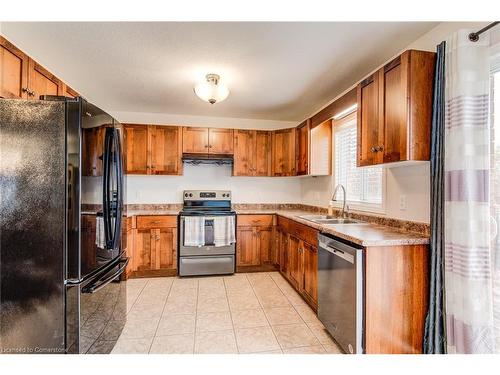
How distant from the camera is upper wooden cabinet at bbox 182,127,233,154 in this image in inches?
147

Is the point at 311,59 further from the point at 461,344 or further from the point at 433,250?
the point at 461,344

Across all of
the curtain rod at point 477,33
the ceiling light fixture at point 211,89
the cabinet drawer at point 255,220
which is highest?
the ceiling light fixture at point 211,89

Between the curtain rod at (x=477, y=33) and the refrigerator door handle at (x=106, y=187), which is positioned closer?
the curtain rod at (x=477, y=33)

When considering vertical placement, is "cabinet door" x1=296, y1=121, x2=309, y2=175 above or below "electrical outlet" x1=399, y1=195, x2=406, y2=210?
above

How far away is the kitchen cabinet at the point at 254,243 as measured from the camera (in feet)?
11.9

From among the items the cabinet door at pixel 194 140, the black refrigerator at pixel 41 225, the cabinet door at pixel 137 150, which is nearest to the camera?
the black refrigerator at pixel 41 225

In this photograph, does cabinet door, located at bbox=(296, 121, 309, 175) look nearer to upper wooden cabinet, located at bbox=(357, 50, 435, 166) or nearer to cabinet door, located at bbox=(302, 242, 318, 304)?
cabinet door, located at bbox=(302, 242, 318, 304)

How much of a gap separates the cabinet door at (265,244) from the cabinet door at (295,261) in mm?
609

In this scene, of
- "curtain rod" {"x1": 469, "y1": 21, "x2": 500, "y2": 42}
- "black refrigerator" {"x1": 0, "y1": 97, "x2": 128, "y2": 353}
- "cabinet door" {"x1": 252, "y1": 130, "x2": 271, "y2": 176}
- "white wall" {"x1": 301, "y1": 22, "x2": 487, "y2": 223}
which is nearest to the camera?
"curtain rod" {"x1": 469, "y1": 21, "x2": 500, "y2": 42}

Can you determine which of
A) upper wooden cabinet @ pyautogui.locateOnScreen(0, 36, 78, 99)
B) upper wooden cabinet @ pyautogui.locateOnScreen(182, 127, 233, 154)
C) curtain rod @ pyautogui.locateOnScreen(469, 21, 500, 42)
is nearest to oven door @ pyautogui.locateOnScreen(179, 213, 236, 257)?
upper wooden cabinet @ pyautogui.locateOnScreen(182, 127, 233, 154)

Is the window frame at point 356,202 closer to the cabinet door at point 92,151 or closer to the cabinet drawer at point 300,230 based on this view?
the cabinet drawer at point 300,230

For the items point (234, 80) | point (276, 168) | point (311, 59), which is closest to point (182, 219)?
point (276, 168)

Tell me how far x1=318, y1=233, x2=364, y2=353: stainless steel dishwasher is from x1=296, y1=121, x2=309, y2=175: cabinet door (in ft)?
4.95

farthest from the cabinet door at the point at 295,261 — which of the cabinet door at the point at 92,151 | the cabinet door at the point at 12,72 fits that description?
the cabinet door at the point at 12,72
